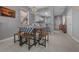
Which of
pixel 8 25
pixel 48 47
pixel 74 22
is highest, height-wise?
pixel 74 22

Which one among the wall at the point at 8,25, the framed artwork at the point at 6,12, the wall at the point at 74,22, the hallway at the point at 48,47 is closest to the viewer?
the hallway at the point at 48,47

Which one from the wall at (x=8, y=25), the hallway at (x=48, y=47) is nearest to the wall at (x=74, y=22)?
the hallway at (x=48, y=47)

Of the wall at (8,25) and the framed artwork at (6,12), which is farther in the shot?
the wall at (8,25)

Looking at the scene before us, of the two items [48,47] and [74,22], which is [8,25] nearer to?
[48,47]

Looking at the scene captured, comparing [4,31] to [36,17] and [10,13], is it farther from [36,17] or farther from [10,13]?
[36,17]

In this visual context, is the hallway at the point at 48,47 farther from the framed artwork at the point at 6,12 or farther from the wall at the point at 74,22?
the framed artwork at the point at 6,12

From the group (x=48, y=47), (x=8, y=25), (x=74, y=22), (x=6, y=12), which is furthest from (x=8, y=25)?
(x=74, y=22)

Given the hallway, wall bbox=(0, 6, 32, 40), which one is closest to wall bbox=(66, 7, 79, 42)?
the hallway

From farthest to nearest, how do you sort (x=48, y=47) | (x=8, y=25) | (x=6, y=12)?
(x=8, y=25), (x=6, y=12), (x=48, y=47)

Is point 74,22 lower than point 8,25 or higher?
higher

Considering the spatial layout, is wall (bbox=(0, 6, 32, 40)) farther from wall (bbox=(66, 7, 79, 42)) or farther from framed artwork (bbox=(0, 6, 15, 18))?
wall (bbox=(66, 7, 79, 42))

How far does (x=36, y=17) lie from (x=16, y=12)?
1489mm

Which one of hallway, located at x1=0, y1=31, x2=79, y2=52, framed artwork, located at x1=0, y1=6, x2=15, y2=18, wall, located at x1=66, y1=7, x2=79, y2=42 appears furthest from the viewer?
wall, located at x1=66, y1=7, x2=79, y2=42
